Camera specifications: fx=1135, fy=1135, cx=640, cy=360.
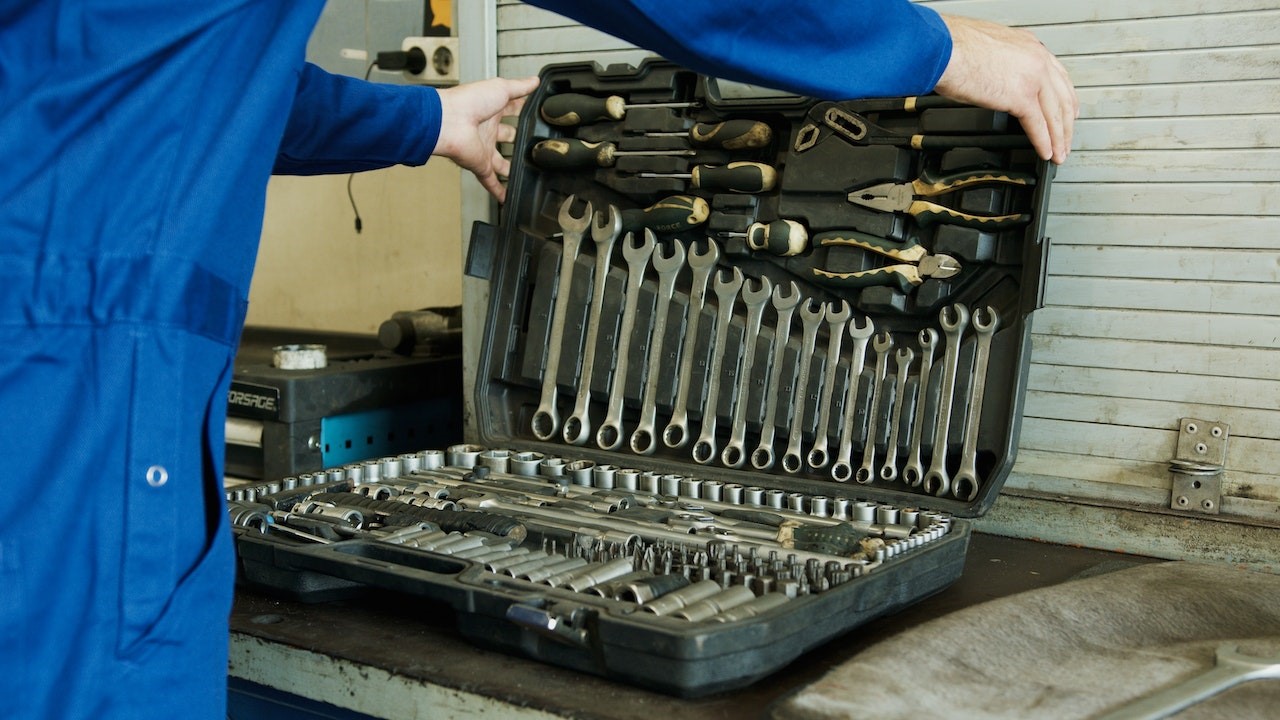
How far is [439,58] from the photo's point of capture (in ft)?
5.92

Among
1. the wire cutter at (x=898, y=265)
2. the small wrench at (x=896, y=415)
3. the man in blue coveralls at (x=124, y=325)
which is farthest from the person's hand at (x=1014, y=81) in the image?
the man in blue coveralls at (x=124, y=325)

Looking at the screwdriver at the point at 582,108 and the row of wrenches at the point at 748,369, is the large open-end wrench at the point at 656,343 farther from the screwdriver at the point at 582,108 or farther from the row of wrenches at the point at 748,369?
the screwdriver at the point at 582,108

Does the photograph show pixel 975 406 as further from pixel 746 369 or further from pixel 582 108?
pixel 582 108

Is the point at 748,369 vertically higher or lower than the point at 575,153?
lower

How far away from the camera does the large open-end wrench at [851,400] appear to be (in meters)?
1.22

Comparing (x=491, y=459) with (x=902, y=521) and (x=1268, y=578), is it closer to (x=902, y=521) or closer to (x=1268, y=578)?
(x=902, y=521)

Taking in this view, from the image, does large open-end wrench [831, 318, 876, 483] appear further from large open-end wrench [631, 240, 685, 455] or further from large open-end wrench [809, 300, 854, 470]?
large open-end wrench [631, 240, 685, 455]

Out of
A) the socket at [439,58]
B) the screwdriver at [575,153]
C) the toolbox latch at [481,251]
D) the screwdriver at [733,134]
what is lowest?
the toolbox latch at [481,251]

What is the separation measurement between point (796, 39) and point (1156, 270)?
55 centimetres

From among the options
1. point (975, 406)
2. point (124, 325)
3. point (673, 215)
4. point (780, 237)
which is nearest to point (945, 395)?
point (975, 406)

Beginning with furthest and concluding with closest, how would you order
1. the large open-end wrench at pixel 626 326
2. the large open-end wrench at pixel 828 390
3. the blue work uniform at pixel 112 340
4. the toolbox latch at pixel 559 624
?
the large open-end wrench at pixel 626 326 → the large open-end wrench at pixel 828 390 → the toolbox latch at pixel 559 624 → the blue work uniform at pixel 112 340

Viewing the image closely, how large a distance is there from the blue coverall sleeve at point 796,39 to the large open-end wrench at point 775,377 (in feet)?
1.20

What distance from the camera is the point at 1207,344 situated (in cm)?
117

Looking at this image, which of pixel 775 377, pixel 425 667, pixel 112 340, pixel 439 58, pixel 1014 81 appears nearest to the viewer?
pixel 112 340
